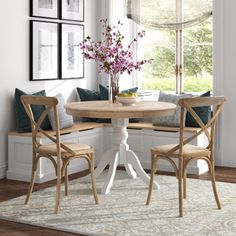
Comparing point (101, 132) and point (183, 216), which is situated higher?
point (101, 132)

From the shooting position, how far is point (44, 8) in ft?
19.2

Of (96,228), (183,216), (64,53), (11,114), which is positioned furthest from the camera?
(64,53)

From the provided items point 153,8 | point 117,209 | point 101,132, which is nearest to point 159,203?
point 117,209

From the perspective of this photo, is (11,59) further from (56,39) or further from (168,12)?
(168,12)

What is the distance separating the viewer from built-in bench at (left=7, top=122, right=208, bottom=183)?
5398 mm

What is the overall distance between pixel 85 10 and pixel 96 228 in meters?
3.50

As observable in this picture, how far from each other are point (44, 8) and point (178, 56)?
5.99ft

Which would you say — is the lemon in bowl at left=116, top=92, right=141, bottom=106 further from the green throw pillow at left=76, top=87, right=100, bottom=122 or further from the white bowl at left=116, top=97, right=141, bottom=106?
the green throw pillow at left=76, top=87, right=100, bottom=122

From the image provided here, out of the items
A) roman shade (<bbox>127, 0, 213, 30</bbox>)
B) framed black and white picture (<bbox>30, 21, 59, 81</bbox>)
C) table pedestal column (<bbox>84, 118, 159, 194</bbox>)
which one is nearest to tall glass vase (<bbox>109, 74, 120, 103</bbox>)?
table pedestal column (<bbox>84, 118, 159, 194</bbox>)

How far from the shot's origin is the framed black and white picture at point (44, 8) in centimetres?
571

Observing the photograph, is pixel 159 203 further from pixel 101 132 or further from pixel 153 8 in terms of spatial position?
pixel 153 8

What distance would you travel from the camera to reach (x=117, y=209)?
170 inches

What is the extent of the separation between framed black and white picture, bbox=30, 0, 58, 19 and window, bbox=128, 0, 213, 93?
1.22 m

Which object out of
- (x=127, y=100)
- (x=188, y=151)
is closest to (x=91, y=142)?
(x=127, y=100)
